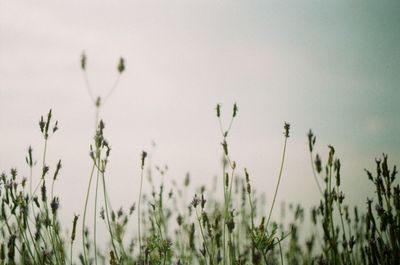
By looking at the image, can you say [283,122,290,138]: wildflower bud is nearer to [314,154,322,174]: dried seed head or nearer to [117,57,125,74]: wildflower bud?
[314,154,322,174]: dried seed head

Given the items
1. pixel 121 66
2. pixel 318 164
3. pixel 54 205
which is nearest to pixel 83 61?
pixel 121 66

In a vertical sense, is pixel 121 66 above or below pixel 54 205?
above

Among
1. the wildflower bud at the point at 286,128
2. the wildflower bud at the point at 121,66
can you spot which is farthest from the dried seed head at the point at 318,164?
the wildflower bud at the point at 121,66

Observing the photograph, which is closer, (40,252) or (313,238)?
(40,252)

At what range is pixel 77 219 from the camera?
1871 mm

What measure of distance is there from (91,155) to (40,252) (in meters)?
0.62

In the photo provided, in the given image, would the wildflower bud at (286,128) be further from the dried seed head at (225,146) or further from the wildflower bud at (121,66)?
the wildflower bud at (121,66)

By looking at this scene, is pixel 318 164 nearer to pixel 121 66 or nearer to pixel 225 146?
pixel 225 146

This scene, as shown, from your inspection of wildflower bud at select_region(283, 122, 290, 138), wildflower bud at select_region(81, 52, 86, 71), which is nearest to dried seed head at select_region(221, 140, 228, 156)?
wildflower bud at select_region(283, 122, 290, 138)

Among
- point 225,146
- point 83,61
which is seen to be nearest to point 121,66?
point 83,61

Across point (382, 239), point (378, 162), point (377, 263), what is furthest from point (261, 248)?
point (378, 162)

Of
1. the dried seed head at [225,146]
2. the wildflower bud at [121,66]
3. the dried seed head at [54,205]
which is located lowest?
the dried seed head at [54,205]

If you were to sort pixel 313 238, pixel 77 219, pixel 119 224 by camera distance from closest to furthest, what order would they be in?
1. pixel 77 219
2. pixel 119 224
3. pixel 313 238

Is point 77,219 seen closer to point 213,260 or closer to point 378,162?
point 213,260
